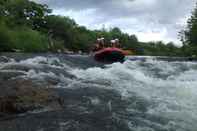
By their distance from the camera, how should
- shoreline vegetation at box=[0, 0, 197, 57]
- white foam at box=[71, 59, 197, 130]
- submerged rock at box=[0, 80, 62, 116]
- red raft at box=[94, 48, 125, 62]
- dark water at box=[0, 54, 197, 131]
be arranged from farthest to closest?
1. shoreline vegetation at box=[0, 0, 197, 57]
2. red raft at box=[94, 48, 125, 62]
3. white foam at box=[71, 59, 197, 130]
4. submerged rock at box=[0, 80, 62, 116]
5. dark water at box=[0, 54, 197, 131]

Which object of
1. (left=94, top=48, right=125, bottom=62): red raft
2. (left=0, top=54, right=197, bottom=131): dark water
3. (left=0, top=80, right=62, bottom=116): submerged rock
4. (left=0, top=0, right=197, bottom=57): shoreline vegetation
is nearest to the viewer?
(left=0, top=54, right=197, bottom=131): dark water

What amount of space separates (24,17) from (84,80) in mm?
69409

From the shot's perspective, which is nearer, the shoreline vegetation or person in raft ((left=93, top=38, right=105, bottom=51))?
person in raft ((left=93, top=38, right=105, bottom=51))

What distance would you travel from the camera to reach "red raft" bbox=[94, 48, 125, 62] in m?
22.4

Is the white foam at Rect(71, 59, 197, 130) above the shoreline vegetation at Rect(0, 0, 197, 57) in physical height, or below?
below

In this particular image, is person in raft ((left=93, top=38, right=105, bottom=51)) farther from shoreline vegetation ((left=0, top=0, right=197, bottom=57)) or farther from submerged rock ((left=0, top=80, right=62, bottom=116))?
shoreline vegetation ((left=0, top=0, right=197, bottom=57))

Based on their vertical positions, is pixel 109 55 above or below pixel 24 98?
above

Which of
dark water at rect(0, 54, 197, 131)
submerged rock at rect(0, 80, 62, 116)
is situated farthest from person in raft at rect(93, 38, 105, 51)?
submerged rock at rect(0, 80, 62, 116)

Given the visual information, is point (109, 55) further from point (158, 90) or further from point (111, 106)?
point (111, 106)

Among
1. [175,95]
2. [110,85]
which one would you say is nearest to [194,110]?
[175,95]

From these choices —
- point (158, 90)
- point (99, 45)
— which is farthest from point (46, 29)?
point (158, 90)

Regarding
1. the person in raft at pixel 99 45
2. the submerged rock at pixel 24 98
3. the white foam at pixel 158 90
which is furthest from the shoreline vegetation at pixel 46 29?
the submerged rock at pixel 24 98

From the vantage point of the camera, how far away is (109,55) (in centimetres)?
2258

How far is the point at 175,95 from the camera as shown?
11.0 metres
